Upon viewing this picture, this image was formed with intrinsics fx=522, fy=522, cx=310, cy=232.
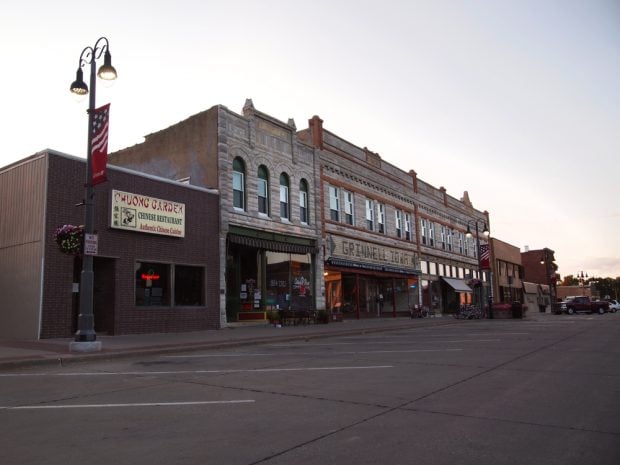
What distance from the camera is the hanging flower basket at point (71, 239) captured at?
14172 mm

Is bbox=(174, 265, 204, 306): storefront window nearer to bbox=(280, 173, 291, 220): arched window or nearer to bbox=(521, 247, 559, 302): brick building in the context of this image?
bbox=(280, 173, 291, 220): arched window

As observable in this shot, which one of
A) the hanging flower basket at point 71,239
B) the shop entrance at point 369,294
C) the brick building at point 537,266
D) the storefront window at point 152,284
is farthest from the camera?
the brick building at point 537,266

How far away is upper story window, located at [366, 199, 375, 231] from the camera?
33912 millimetres

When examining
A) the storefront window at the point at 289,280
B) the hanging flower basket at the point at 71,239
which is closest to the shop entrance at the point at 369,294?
the storefront window at the point at 289,280

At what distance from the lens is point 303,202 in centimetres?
2825

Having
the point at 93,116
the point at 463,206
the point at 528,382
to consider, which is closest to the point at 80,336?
the point at 93,116

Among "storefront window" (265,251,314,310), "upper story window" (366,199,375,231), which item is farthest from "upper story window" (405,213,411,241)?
"storefront window" (265,251,314,310)

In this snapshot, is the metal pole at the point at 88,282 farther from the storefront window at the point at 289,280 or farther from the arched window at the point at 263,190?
the storefront window at the point at 289,280

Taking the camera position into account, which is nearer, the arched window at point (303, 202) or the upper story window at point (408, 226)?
the arched window at point (303, 202)

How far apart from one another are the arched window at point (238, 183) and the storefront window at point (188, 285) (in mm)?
3846

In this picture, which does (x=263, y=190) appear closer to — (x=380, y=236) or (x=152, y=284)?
(x=152, y=284)

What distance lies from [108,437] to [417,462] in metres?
3.17

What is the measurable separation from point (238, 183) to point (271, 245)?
333cm

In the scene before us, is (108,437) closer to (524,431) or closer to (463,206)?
(524,431)
